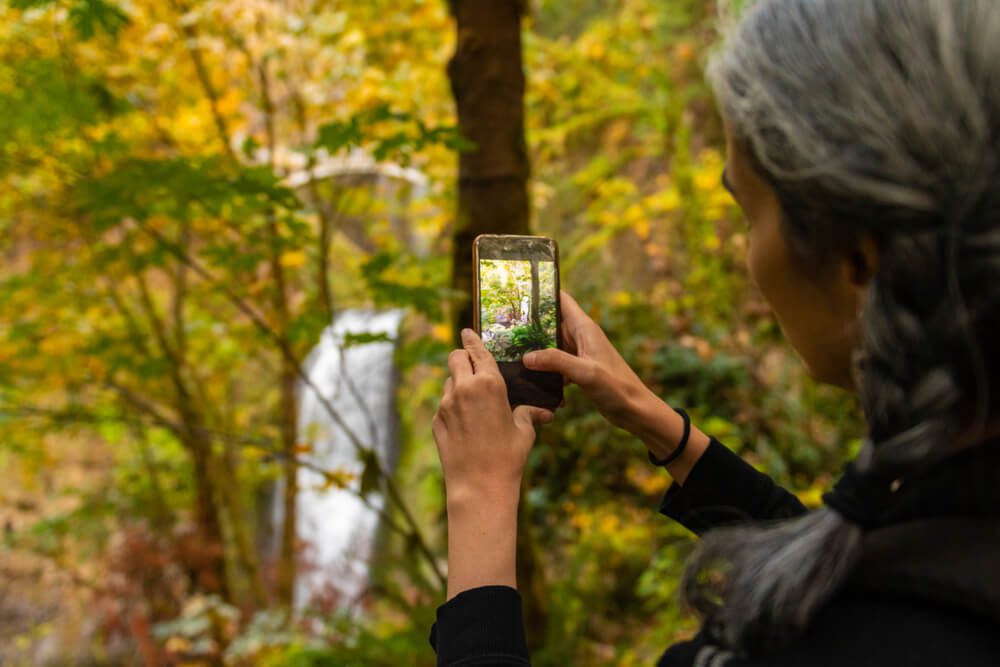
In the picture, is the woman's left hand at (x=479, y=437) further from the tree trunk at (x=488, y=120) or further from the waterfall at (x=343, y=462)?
the waterfall at (x=343, y=462)

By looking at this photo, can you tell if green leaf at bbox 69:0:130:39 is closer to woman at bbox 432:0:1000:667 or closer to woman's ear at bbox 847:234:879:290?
woman at bbox 432:0:1000:667

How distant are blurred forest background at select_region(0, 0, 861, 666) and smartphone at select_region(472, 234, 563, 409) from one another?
35.3 inches

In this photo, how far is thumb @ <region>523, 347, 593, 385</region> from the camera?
3.74ft

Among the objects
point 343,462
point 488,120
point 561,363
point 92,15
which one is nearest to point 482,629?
point 561,363

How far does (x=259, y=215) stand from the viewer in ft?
9.16

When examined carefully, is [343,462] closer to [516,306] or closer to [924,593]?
[516,306]

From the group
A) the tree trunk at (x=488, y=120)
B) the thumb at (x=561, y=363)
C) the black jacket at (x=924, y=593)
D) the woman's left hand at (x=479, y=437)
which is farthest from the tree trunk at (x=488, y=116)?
the black jacket at (x=924, y=593)

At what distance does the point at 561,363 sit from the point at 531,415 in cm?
10

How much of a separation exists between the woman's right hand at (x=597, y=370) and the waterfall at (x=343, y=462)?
462 centimetres

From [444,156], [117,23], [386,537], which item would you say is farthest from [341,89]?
[386,537]

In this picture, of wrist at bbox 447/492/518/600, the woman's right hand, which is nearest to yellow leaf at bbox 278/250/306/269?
the woman's right hand

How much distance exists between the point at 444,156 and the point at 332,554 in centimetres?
418

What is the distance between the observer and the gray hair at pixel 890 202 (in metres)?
0.64

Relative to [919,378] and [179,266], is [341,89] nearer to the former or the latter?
[179,266]
